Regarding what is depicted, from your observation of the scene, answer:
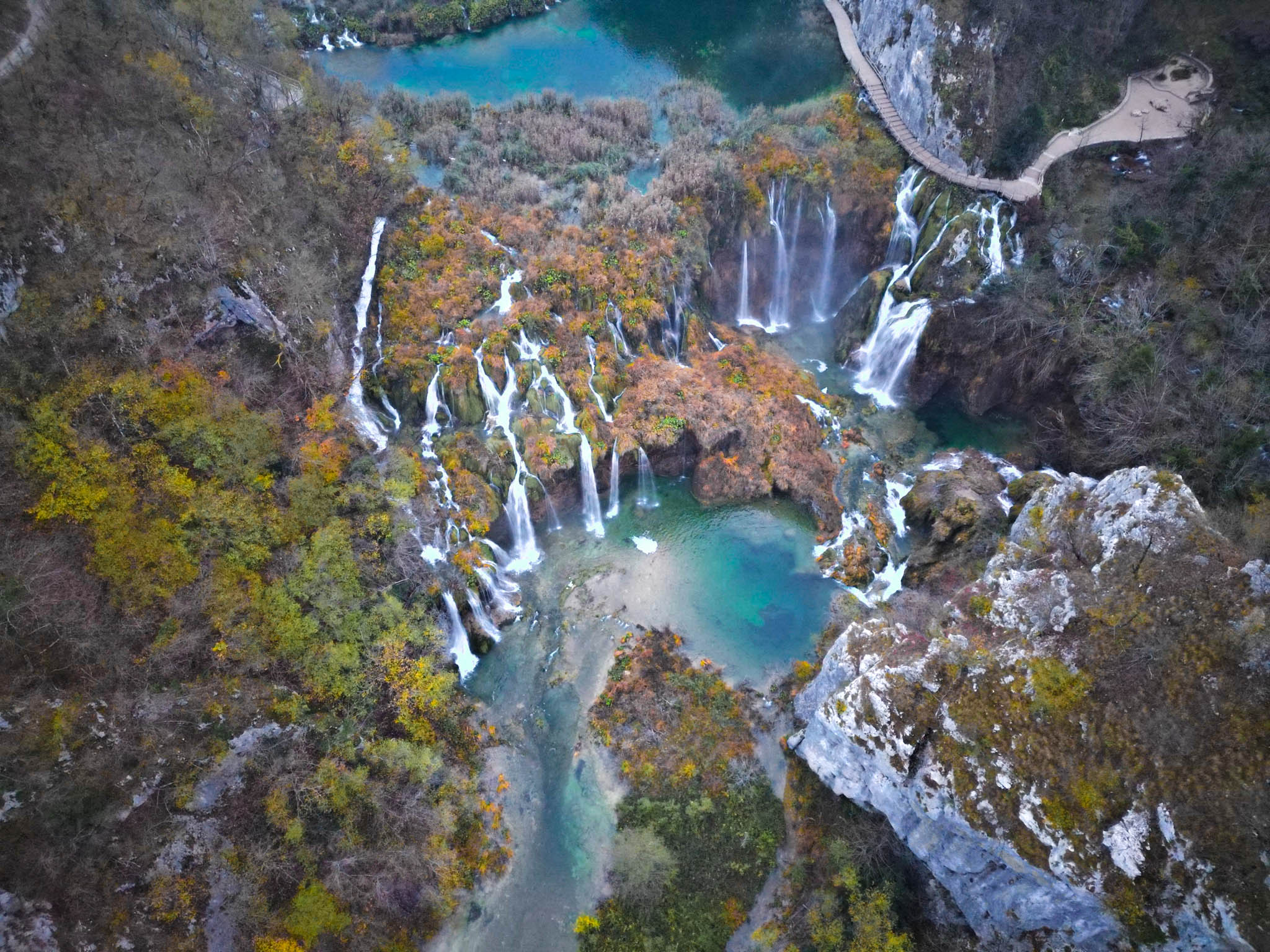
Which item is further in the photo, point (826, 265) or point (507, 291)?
point (826, 265)

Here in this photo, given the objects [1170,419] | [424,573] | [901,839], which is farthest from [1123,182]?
[424,573]

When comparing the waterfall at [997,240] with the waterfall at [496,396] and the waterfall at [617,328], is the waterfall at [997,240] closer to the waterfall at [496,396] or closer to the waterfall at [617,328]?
the waterfall at [617,328]

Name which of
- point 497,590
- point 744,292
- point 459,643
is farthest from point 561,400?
point 744,292

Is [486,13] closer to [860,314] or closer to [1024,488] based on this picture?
[860,314]

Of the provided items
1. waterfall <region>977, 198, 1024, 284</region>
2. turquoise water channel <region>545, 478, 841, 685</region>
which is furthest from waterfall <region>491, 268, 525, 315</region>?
waterfall <region>977, 198, 1024, 284</region>

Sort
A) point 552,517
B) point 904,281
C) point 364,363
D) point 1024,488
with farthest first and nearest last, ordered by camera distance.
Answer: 1. point 904,281
2. point 364,363
3. point 552,517
4. point 1024,488

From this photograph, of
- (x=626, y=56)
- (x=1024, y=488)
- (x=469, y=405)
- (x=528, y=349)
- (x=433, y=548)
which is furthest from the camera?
(x=626, y=56)

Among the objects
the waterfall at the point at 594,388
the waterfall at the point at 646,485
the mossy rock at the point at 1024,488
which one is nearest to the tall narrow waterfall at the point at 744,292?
the waterfall at the point at 594,388

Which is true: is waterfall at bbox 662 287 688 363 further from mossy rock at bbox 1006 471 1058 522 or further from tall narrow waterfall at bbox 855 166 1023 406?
mossy rock at bbox 1006 471 1058 522
